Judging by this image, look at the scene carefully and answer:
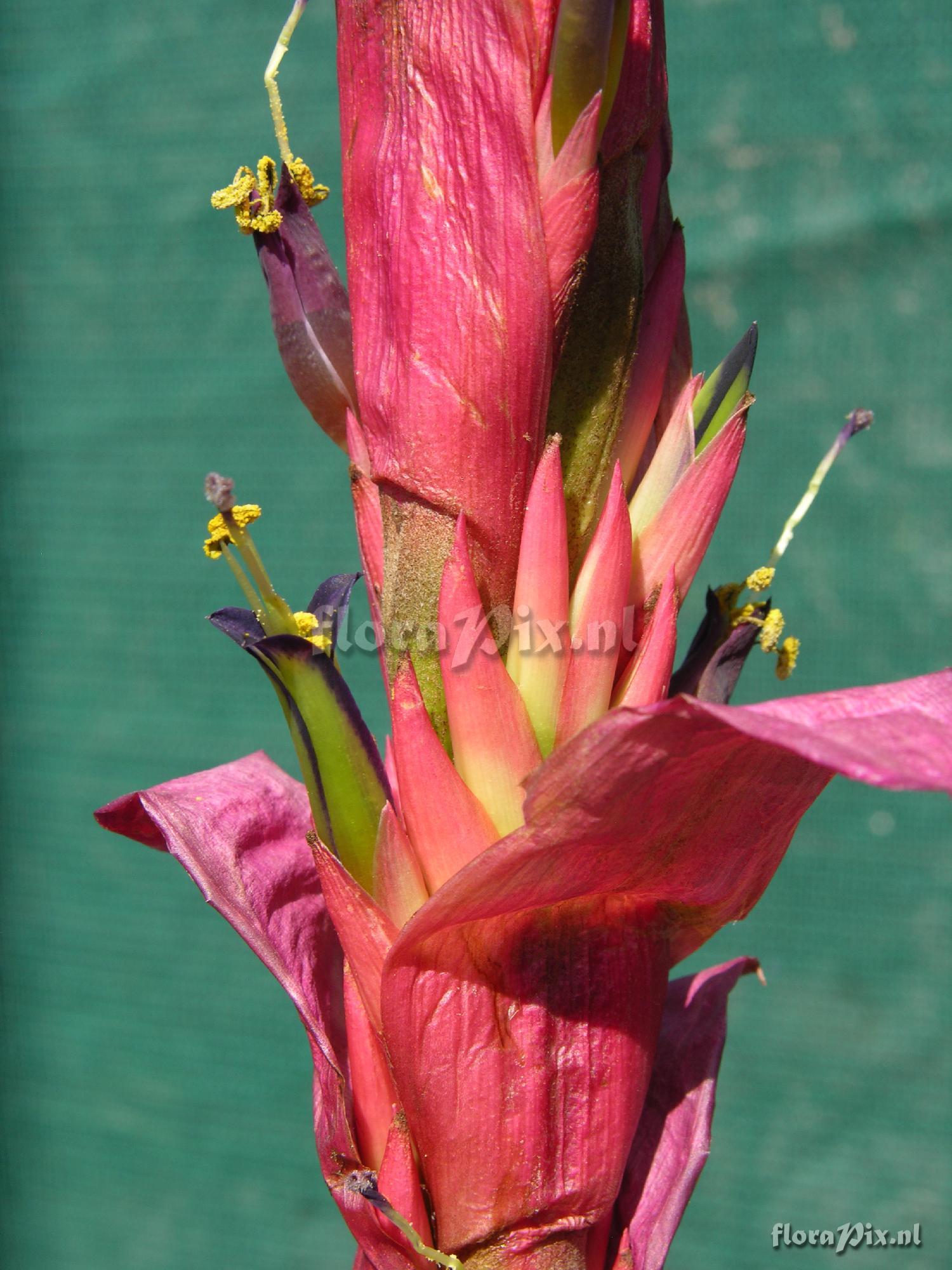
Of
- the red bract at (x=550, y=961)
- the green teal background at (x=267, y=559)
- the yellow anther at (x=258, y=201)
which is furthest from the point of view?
the green teal background at (x=267, y=559)

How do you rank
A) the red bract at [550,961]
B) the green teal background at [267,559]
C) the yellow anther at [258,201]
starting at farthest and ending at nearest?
the green teal background at [267,559]
the yellow anther at [258,201]
the red bract at [550,961]

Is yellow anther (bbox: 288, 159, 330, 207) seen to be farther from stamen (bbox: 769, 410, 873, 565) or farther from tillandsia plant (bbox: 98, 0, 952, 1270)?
stamen (bbox: 769, 410, 873, 565)

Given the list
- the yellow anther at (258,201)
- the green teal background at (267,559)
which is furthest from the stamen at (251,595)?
the green teal background at (267,559)

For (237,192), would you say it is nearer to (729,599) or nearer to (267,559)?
(729,599)

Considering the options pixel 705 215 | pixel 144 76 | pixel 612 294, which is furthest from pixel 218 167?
pixel 612 294

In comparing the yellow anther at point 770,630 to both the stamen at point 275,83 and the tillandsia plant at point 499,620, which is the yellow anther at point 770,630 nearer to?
the tillandsia plant at point 499,620

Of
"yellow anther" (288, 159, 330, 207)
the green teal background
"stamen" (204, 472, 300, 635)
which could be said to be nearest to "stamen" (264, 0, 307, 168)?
"yellow anther" (288, 159, 330, 207)

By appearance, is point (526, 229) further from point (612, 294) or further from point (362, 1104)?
point (362, 1104)
